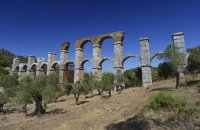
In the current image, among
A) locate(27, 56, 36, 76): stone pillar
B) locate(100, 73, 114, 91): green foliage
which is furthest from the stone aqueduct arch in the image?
locate(100, 73, 114, 91): green foliage

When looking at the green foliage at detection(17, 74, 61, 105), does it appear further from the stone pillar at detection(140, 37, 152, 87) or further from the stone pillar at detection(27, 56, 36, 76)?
the stone pillar at detection(27, 56, 36, 76)

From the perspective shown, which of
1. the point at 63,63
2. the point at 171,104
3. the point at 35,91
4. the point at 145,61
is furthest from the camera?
the point at 63,63

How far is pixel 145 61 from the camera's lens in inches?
1449

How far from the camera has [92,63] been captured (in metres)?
42.9

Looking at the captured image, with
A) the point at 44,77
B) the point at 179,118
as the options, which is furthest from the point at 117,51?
the point at 179,118

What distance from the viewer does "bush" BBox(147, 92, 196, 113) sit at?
13.1 m

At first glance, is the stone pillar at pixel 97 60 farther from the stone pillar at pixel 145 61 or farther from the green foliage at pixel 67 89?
the stone pillar at pixel 145 61

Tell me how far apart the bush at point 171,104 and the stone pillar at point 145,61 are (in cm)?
2100

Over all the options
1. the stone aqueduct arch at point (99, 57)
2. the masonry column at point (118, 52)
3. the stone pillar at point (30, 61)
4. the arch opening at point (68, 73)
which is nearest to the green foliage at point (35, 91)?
the stone aqueduct arch at point (99, 57)

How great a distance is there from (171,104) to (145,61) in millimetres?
23341

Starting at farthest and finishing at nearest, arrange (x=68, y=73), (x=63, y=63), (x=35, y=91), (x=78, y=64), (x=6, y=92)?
(x=68, y=73), (x=63, y=63), (x=78, y=64), (x=6, y=92), (x=35, y=91)

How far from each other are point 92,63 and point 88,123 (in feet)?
91.8

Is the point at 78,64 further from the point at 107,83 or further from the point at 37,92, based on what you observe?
the point at 37,92

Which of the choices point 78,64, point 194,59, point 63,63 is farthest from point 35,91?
point 63,63
